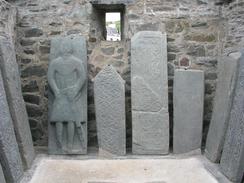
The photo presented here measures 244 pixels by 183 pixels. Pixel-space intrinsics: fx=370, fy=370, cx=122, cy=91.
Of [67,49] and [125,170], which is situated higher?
[67,49]

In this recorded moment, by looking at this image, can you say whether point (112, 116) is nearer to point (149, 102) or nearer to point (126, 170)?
point (149, 102)

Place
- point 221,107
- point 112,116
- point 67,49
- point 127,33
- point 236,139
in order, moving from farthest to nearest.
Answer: point 127,33, point 67,49, point 112,116, point 221,107, point 236,139

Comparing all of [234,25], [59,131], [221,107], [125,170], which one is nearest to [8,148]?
[59,131]

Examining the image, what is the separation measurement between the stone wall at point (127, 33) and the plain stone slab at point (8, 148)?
1256 mm

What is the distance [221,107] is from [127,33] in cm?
160

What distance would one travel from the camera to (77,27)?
484 cm

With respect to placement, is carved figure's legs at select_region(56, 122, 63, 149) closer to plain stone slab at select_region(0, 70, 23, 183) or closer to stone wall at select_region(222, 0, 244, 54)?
plain stone slab at select_region(0, 70, 23, 183)

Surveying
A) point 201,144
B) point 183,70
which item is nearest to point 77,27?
point 183,70

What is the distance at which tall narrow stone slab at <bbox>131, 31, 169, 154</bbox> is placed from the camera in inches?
177

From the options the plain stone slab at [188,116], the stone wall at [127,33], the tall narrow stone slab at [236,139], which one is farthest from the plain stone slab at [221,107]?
the stone wall at [127,33]

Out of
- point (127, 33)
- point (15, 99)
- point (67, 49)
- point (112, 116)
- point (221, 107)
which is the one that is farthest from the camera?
point (127, 33)

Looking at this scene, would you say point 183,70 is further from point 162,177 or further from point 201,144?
point 162,177

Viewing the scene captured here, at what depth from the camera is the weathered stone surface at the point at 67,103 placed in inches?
177

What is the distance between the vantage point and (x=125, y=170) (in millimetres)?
3996
